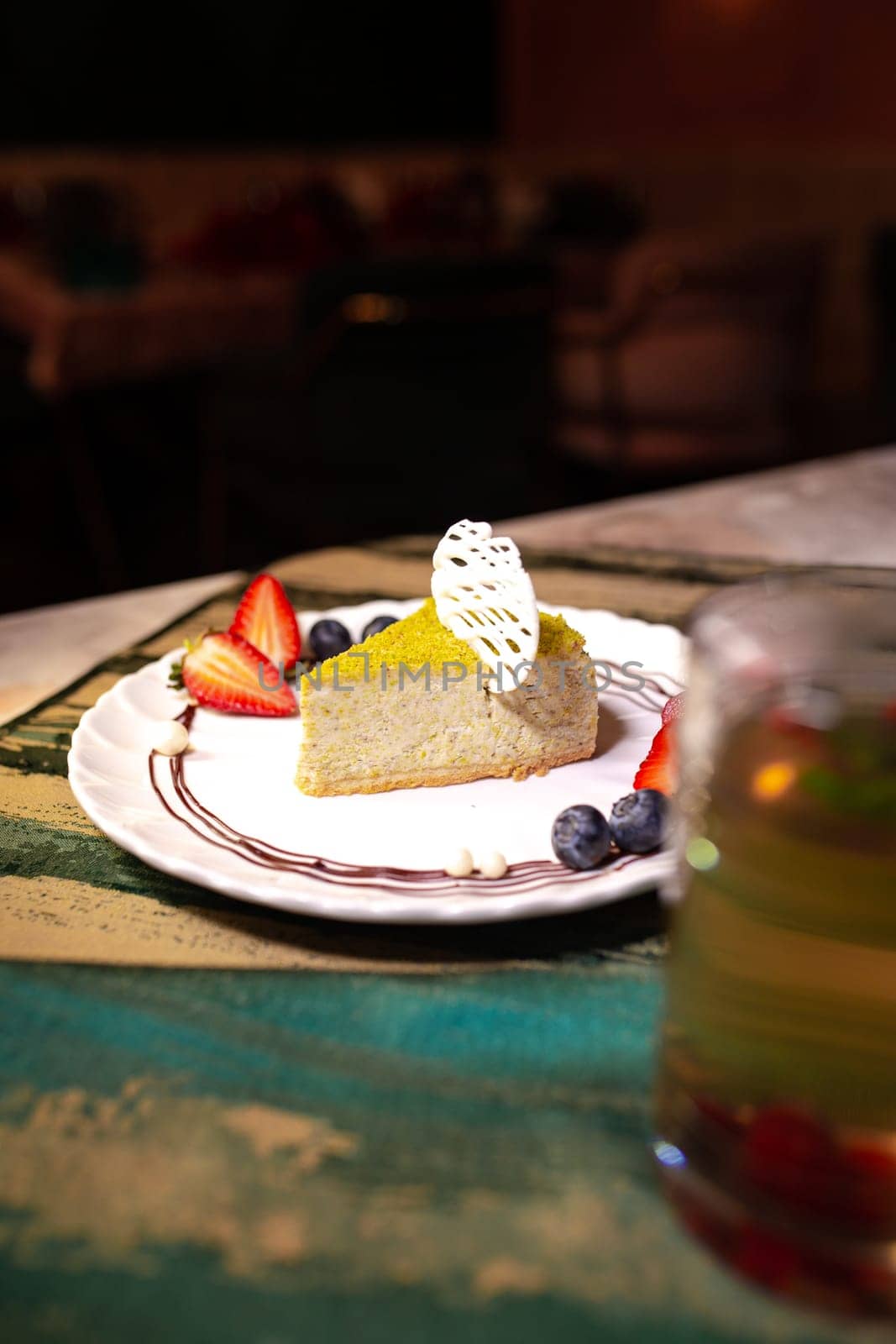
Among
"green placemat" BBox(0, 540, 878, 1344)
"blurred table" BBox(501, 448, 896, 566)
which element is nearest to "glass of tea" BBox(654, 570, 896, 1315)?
"green placemat" BBox(0, 540, 878, 1344)

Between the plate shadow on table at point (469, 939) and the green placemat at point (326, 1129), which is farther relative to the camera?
the plate shadow on table at point (469, 939)

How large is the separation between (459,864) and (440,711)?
0.21 meters

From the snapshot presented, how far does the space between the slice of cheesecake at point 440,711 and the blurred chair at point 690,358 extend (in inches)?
158

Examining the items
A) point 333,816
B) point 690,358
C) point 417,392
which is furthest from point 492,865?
point 690,358

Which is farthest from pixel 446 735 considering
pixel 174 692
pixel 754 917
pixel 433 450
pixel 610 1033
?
pixel 433 450

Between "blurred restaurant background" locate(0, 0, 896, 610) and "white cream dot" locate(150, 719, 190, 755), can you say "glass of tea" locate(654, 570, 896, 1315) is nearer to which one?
"white cream dot" locate(150, 719, 190, 755)

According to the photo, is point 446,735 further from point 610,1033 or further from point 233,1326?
point 233,1326

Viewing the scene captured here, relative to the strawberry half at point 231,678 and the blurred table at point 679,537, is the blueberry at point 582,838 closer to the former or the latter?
the strawberry half at point 231,678

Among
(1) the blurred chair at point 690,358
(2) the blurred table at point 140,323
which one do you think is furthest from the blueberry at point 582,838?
(1) the blurred chair at point 690,358

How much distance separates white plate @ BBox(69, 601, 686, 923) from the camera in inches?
27.6

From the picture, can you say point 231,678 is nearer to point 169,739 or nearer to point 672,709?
point 169,739

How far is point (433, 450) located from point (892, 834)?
319 cm

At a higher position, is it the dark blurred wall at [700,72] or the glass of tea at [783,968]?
the dark blurred wall at [700,72]

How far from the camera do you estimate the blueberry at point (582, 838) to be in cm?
76
